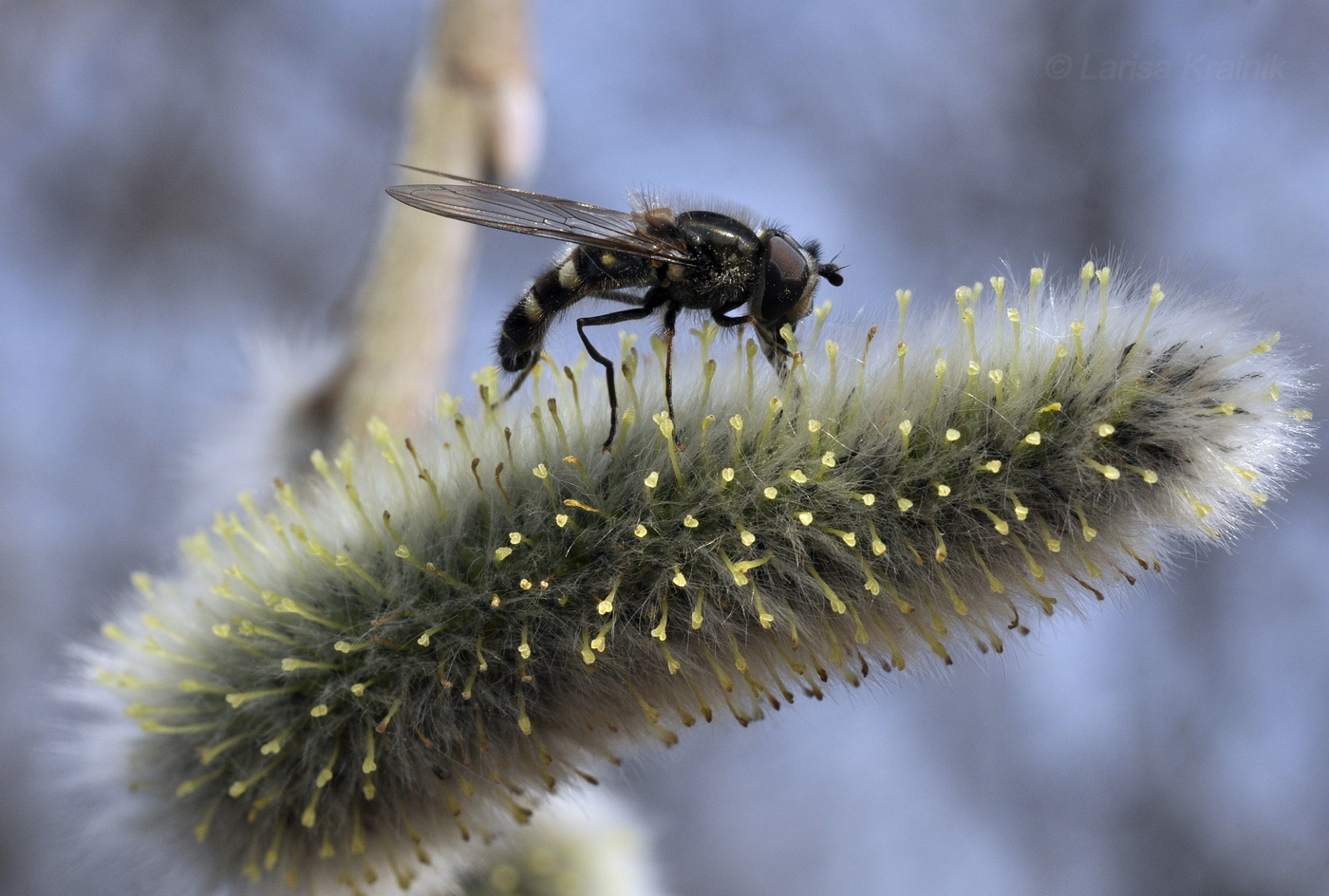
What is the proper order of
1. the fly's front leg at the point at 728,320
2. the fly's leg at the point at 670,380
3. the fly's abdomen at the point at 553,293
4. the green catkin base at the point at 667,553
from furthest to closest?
the fly's abdomen at the point at 553,293 < the fly's front leg at the point at 728,320 < the fly's leg at the point at 670,380 < the green catkin base at the point at 667,553

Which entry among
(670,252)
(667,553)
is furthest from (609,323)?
(667,553)

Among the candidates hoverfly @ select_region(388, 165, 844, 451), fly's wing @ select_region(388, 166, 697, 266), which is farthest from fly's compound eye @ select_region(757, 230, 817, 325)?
fly's wing @ select_region(388, 166, 697, 266)

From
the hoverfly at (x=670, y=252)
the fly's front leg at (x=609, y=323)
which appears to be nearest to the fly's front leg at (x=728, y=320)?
the hoverfly at (x=670, y=252)

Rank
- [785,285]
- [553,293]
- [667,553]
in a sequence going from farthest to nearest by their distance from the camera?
[553,293] < [785,285] < [667,553]

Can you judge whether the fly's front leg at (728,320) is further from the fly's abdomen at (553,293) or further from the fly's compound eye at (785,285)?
the fly's abdomen at (553,293)

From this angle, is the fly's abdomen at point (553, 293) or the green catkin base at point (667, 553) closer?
the green catkin base at point (667, 553)

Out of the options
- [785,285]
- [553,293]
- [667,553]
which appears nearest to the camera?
[667,553]

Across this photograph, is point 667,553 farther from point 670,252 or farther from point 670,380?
point 670,252

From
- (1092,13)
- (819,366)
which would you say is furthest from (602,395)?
(1092,13)
